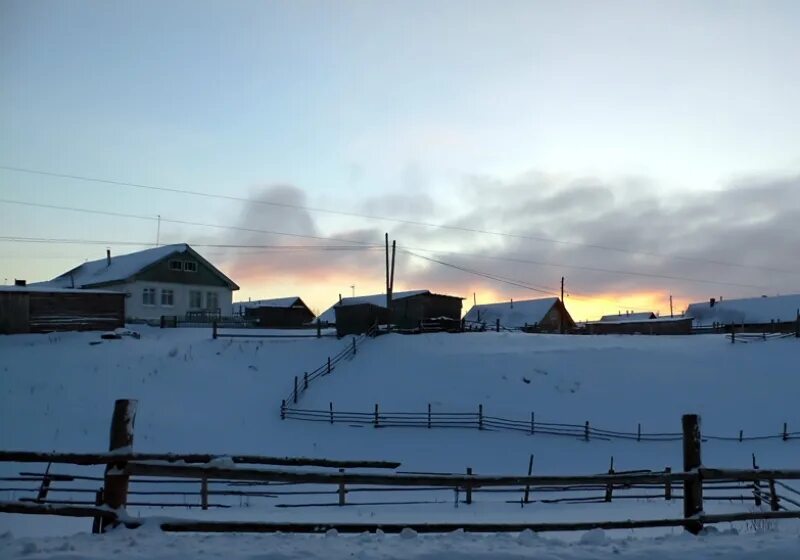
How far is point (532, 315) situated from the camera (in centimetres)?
7825

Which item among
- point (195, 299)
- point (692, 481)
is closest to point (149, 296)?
point (195, 299)

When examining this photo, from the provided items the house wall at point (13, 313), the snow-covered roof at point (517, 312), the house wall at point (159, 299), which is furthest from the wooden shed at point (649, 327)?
the house wall at point (13, 313)

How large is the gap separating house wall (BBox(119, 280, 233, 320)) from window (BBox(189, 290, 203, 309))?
0.18 metres

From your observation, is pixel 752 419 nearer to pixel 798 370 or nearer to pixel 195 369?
pixel 798 370

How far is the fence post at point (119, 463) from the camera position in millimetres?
7266

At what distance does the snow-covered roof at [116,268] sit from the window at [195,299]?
8.04ft

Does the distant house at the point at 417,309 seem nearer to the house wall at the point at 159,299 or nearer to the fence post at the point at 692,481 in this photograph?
the house wall at the point at 159,299

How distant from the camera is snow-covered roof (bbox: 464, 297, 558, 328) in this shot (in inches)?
3054

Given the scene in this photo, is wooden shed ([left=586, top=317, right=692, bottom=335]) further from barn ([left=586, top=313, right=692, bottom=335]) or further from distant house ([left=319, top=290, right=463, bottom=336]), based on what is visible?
distant house ([left=319, top=290, right=463, bottom=336])

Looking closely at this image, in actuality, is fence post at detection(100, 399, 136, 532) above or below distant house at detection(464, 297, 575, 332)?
below

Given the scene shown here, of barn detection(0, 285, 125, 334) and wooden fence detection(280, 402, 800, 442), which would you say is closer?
wooden fence detection(280, 402, 800, 442)

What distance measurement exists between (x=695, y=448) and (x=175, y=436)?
24.1 m

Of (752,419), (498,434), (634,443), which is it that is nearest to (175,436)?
(498,434)

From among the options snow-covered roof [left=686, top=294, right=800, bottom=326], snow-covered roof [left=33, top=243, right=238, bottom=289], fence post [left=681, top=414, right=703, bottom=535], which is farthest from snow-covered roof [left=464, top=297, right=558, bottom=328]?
fence post [left=681, top=414, right=703, bottom=535]
